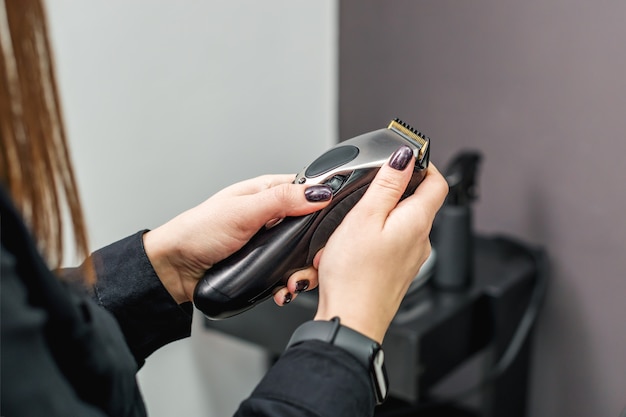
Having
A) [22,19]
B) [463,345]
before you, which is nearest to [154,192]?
[463,345]

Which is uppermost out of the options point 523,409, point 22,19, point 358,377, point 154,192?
point 22,19

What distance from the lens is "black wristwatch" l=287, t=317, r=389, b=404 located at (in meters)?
0.45

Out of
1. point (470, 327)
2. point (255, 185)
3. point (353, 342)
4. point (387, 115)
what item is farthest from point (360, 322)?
point (387, 115)

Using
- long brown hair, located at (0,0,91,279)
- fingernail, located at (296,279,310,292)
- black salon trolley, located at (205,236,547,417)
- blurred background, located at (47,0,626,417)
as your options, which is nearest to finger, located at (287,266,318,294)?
fingernail, located at (296,279,310,292)

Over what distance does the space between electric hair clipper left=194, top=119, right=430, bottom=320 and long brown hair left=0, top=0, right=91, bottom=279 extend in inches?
8.2

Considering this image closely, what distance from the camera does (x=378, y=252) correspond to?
504 mm

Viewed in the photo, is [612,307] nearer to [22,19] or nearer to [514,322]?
[514,322]

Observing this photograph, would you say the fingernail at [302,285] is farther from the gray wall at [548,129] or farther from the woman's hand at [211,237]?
the gray wall at [548,129]

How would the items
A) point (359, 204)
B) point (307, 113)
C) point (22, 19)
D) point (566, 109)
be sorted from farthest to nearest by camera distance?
point (307, 113), point (566, 109), point (359, 204), point (22, 19)

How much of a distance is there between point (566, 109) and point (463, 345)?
371mm

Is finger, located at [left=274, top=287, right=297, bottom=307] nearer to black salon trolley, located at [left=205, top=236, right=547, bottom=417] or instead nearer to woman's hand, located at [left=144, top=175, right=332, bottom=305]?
woman's hand, located at [left=144, top=175, right=332, bottom=305]

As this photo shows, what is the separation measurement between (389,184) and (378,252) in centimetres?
7

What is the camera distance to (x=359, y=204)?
54cm

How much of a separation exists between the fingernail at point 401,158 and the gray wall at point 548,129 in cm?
55
